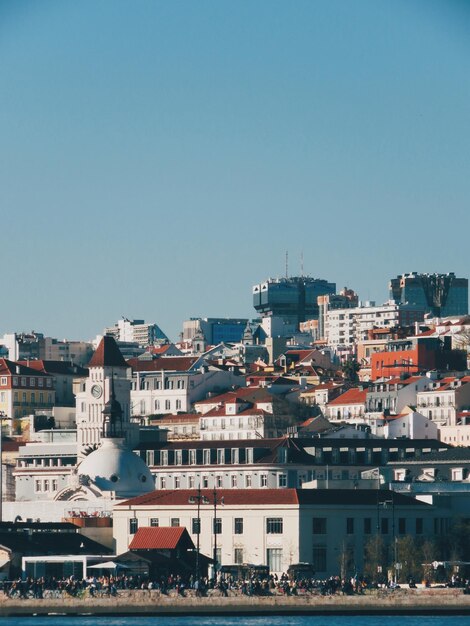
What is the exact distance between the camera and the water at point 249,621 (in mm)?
101062

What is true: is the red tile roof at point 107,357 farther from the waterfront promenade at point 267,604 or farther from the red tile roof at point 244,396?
the waterfront promenade at point 267,604

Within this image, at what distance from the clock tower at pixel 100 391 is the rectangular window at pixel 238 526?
133 feet

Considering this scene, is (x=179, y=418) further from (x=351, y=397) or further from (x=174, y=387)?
(x=351, y=397)

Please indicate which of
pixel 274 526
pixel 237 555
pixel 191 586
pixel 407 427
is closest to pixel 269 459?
pixel 407 427

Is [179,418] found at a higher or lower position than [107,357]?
lower

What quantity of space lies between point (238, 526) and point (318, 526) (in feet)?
13.7

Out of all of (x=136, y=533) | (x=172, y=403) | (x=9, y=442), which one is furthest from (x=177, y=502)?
(x=172, y=403)

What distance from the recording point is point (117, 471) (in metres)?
140

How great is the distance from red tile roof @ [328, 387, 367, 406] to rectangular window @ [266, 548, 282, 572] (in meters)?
60.8

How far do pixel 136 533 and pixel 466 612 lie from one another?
876 inches

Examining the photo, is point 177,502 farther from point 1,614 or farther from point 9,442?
point 9,442

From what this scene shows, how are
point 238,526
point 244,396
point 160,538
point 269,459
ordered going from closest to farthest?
point 160,538 < point 238,526 < point 269,459 < point 244,396

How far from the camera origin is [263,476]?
485ft

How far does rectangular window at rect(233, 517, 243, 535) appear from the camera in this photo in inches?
4867
